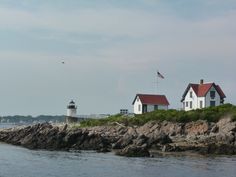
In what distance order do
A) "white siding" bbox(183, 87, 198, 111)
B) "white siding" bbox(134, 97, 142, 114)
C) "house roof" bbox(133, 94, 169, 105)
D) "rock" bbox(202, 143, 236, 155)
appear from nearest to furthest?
"rock" bbox(202, 143, 236, 155) → "white siding" bbox(183, 87, 198, 111) → "house roof" bbox(133, 94, 169, 105) → "white siding" bbox(134, 97, 142, 114)

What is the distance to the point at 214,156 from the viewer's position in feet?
145

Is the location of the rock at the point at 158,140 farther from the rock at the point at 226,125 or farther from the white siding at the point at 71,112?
the white siding at the point at 71,112

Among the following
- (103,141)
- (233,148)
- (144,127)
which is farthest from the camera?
(144,127)

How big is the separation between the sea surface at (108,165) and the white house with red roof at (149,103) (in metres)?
34.5

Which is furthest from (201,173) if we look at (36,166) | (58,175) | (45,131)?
(45,131)

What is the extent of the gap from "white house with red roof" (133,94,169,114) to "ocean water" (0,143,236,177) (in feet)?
113

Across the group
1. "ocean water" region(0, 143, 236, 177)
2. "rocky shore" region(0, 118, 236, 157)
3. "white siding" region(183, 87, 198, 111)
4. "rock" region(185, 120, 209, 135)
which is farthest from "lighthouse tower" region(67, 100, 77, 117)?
"ocean water" region(0, 143, 236, 177)

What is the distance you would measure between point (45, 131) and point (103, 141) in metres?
6.68

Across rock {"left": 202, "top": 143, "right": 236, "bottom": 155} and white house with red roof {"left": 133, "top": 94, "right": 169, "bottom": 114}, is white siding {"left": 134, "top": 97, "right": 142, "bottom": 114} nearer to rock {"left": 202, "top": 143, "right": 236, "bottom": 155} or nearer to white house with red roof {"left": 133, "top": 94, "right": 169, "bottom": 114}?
white house with red roof {"left": 133, "top": 94, "right": 169, "bottom": 114}

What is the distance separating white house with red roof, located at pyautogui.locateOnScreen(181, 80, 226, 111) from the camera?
74.8 meters

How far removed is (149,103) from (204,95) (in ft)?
32.7

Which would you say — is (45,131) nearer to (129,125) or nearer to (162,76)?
(129,125)

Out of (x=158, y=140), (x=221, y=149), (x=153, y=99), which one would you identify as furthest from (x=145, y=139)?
(x=153, y=99)

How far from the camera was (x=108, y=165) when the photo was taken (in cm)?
3881
